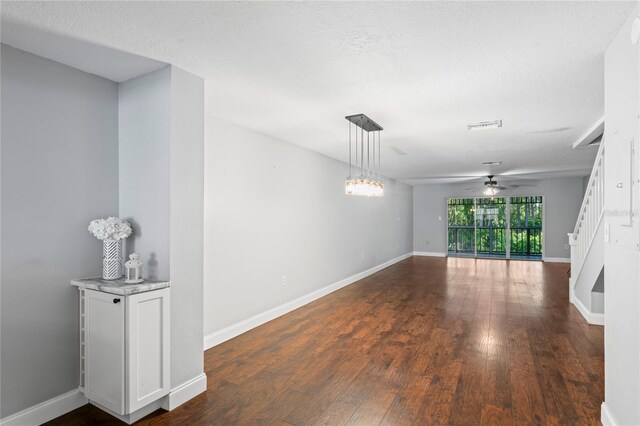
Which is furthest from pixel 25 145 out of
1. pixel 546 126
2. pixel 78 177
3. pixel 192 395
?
pixel 546 126

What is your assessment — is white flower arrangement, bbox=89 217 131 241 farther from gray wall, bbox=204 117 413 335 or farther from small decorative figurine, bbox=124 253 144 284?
gray wall, bbox=204 117 413 335

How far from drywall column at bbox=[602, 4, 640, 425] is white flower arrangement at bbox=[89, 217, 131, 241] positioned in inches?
123

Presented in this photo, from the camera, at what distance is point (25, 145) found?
2.19 meters

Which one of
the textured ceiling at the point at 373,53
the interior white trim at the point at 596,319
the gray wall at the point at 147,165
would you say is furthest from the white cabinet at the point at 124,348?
the interior white trim at the point at 596,319

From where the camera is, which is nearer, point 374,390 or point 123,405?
point 123,405

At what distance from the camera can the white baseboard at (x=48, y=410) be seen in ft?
6.89

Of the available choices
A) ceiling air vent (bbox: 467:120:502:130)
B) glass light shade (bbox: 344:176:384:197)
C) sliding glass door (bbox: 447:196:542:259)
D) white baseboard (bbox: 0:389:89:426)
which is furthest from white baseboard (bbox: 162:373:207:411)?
sliding glass door (bbox: 447:196:542:259)

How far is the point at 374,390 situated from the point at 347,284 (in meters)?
3.82

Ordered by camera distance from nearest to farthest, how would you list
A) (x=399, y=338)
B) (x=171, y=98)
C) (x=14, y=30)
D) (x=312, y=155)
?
(x=14, y=30) → (x=171, y=98) → (x=399, y=338) → (x=312, y=155)

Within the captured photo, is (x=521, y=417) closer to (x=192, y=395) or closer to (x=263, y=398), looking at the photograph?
(x=263, y=398)

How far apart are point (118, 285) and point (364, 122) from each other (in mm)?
2794

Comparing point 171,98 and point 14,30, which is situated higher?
point 14,30

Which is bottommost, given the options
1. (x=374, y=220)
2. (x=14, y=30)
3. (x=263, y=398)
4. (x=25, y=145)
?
(x=263, y=398)

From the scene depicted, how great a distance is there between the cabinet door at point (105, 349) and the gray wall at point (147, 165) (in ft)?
1.15
